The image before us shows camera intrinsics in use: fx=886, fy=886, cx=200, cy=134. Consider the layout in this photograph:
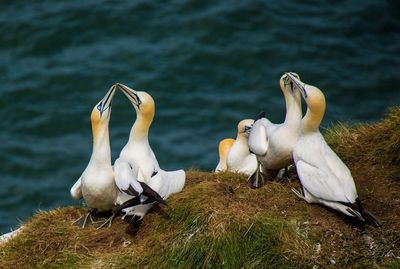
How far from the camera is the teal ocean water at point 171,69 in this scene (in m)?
16.0

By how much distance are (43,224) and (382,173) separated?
3.24 meters

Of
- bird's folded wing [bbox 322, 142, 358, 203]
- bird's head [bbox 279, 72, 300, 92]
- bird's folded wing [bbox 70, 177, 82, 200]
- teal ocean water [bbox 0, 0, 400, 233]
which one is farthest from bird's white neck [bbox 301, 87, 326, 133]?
teal ocean water [bbox 0, 0, 400, 233]

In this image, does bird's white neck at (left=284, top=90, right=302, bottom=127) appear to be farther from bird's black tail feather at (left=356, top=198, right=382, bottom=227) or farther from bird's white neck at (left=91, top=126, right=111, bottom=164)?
bird's white neck at (left=91, top=126, right=111, bottom=164)

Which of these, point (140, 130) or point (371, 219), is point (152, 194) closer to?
point (140, 130)

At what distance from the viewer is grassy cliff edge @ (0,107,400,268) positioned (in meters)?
A: 7.17

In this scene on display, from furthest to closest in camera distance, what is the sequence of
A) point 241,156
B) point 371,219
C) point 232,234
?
point 241,156 → point 371,219 → point 232,234

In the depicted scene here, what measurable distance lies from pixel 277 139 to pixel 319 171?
2.17 ft

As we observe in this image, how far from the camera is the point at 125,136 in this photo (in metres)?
16.2

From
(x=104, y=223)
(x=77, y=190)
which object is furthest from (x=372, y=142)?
(x=77, y=190)

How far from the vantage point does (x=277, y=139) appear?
8250 mm

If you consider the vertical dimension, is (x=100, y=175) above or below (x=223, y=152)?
above

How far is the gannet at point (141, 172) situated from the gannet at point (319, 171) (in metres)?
1.18

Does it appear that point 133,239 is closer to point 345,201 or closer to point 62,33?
point 345,201

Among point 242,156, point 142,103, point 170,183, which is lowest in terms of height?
point 242,156
